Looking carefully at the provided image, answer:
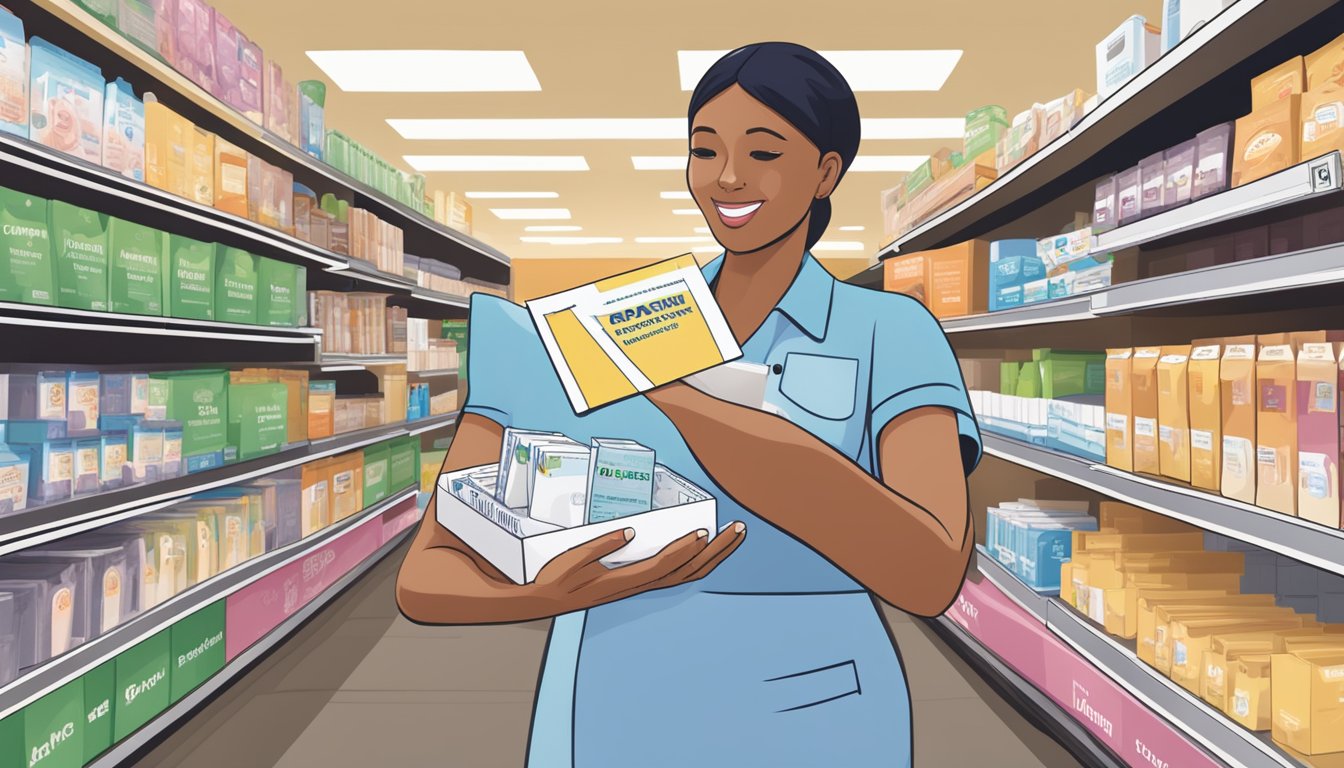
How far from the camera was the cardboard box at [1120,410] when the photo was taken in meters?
2.14

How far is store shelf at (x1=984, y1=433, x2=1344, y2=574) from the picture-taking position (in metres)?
1.43

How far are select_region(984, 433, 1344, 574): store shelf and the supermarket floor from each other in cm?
110

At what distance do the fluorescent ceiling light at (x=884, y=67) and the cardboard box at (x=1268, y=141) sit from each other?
4.08 meters

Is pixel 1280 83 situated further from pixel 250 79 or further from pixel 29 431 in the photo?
pixel 250 79

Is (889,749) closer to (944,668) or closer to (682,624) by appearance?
(682,624)

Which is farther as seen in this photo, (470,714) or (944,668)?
(944,668)

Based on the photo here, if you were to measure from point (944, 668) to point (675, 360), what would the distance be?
3285mm

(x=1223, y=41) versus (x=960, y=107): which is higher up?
(x=960, y=107)

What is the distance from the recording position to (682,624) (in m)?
0.97

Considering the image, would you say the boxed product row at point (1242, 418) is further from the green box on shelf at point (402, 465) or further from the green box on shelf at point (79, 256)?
the green box on shelf at point (402, 465)

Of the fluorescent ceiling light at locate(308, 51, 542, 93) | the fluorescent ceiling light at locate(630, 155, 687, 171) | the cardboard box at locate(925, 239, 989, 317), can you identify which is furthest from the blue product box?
the fluorescent ceiling light at locate(630, 155, 687, 171)

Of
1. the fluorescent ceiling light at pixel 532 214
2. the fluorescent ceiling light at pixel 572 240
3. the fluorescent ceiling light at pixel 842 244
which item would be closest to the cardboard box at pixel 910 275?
the fluorescent ceiling light at pixel 532 214

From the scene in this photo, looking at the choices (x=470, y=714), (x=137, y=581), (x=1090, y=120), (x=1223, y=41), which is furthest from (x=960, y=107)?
(x=137, y=581)

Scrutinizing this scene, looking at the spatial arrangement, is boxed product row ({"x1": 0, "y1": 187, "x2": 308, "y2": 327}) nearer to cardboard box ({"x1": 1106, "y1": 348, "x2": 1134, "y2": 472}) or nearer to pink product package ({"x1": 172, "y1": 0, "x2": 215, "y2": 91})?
pink product package ({"x1": 172, "y1": 0, "x2": 215, "y2": 91})
